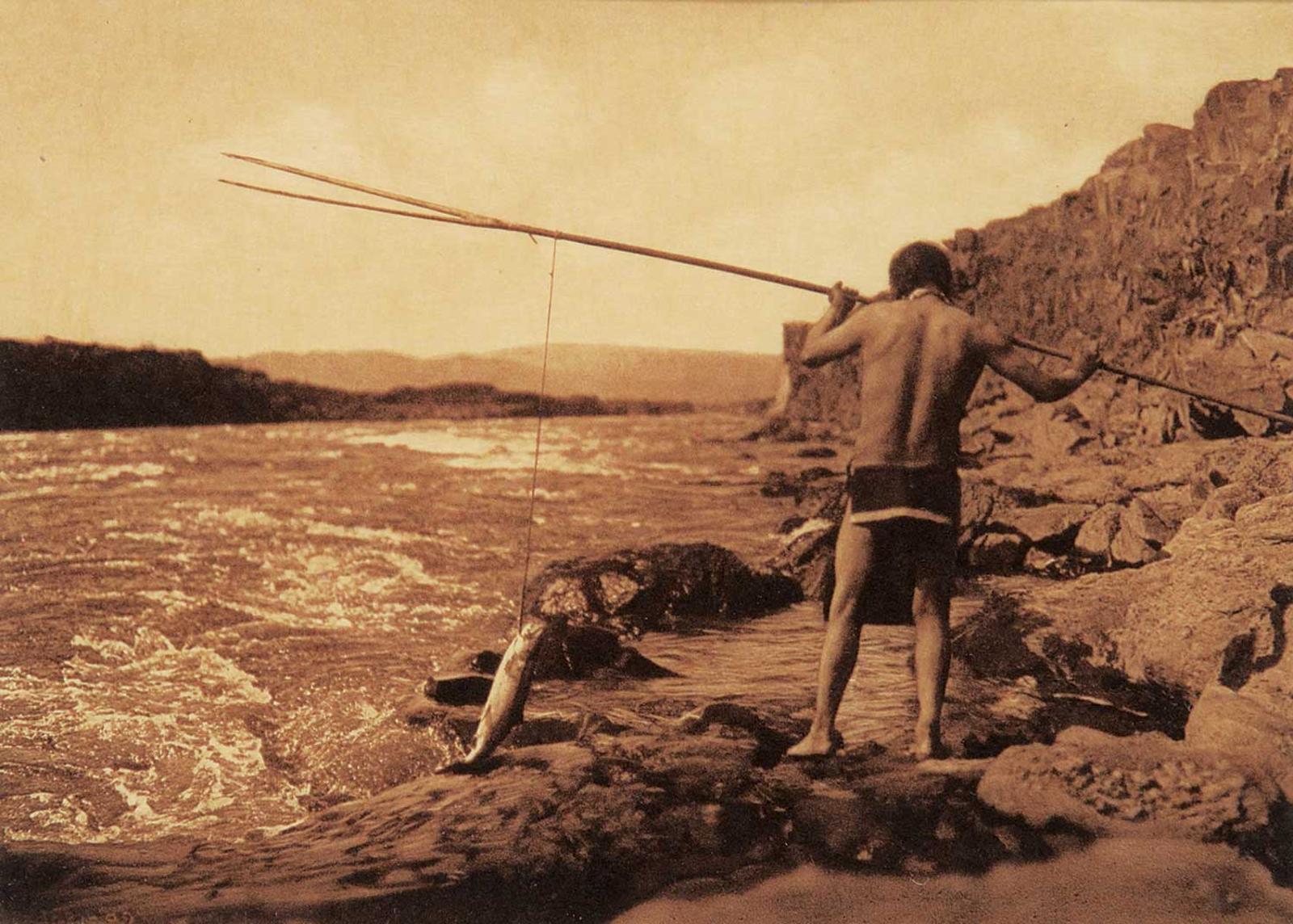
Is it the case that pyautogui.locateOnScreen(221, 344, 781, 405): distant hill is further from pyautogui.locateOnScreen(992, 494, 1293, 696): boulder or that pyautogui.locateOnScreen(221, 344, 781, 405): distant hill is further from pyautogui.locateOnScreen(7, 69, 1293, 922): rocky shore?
pyautogui.locateOnScreen(992, 494, 1293, 696): boulder

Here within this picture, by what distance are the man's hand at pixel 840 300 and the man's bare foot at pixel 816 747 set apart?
4.52ft

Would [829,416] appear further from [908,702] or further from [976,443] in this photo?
[908,702]

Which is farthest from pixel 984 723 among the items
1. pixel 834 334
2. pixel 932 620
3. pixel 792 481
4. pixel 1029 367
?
pixel 792 481

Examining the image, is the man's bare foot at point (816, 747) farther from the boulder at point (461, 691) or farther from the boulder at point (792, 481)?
the boulder at point (792, 481)

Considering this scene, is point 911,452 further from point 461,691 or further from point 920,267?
point 461,691

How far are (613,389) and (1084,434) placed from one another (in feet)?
14.2

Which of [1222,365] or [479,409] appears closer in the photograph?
[1222,365]

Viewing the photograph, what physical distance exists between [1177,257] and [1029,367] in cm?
461

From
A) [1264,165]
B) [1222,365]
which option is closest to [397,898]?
[1264,165]

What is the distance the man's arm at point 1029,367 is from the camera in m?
2.69

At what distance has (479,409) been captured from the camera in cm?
851

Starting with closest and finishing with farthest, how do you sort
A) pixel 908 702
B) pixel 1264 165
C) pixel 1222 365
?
pixel 908 702 → pixel 1264 165 → pixel 1222 365

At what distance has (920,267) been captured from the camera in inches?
114

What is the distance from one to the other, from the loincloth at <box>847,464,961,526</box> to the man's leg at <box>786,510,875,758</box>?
8 cm
